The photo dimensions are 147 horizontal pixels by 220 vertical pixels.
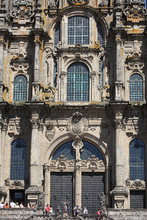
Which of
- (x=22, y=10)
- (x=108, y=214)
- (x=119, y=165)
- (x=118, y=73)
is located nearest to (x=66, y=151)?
(x=119, y=165)

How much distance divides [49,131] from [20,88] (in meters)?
3.76

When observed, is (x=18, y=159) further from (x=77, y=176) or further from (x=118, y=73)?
(x=118, y=73)

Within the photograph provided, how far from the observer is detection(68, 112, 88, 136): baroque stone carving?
34938mm

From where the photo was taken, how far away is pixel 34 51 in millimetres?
36188

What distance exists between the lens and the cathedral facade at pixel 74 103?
112ft

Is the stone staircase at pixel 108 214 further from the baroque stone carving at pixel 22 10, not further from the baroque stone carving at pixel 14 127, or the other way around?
the baroque stone carving at pixel 22 10

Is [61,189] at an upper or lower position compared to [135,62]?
lower

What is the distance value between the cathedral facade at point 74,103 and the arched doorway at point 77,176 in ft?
0.21

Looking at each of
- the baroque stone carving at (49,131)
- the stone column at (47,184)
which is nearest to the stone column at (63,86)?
the baroque stone carving at (49,131)

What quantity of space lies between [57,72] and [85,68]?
196cm

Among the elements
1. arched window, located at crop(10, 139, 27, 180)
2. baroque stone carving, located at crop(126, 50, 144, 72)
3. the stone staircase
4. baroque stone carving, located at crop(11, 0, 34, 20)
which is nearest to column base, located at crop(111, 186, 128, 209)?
the stone staircase

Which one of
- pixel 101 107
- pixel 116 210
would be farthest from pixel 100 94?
pixel 116 210

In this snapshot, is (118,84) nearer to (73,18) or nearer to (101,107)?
(101,107)

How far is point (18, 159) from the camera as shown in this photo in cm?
3491
